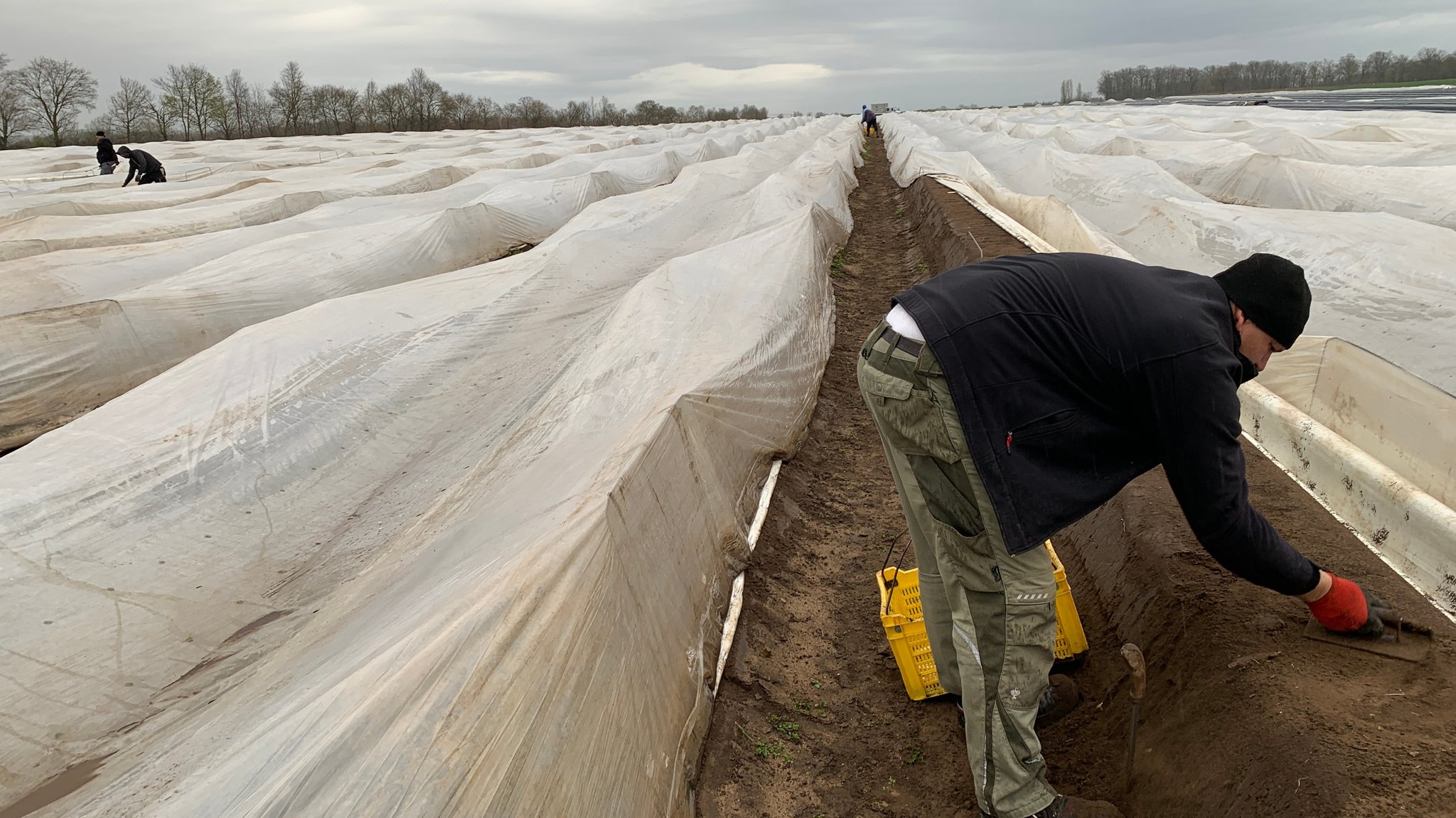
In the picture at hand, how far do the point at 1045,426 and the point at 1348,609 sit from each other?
102cm

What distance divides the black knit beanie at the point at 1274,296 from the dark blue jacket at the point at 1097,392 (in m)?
0.06

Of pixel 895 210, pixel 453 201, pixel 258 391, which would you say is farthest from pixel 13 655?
pixel 895 210

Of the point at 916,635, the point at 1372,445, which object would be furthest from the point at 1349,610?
the point at 1372,445

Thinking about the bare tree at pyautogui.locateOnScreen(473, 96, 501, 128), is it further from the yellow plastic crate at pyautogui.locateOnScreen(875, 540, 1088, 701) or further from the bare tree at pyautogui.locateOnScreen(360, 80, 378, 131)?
the yellow plastic crate at pyautogui.locateOnScreen(875, 540, 1088, 701)

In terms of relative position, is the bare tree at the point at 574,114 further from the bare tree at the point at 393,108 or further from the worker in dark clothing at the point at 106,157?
the worker in dark clothing at the point at 106,157

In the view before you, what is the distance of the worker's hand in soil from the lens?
217 centimetres

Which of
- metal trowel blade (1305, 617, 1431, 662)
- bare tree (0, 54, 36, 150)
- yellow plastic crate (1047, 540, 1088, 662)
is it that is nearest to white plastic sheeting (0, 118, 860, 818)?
yellow plastic crate (1047, 540, 1088, 662)

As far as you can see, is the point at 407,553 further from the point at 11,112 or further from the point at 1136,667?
the point at 11,112

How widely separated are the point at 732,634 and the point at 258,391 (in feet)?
10.7

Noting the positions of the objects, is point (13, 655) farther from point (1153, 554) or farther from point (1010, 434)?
→ point (1153, 554)

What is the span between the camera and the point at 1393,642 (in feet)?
7.45

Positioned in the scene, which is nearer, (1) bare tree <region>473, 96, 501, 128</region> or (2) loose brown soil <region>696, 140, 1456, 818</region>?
(2) loose brown soil <region>696, 140, 1456, 818</region>

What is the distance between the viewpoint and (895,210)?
1677 cm

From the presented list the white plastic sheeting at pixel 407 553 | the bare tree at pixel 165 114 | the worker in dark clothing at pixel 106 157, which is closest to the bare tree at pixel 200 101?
the bare tree at pixel 165 114
